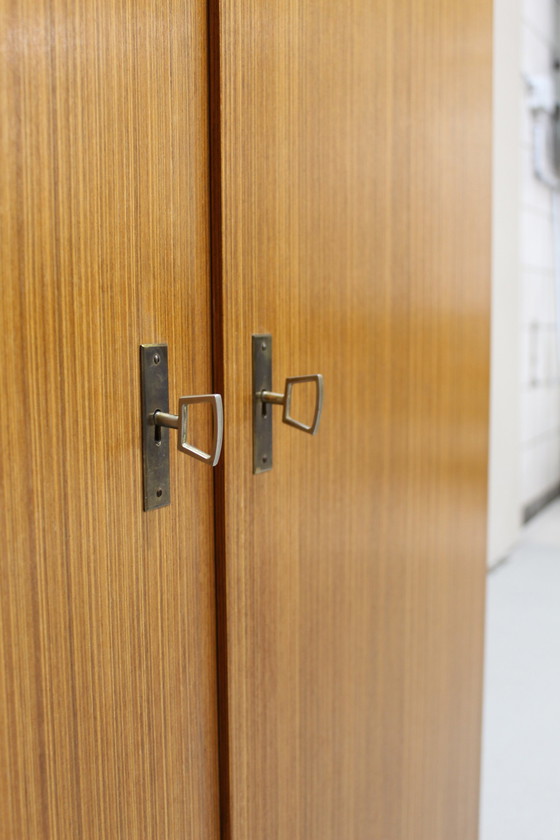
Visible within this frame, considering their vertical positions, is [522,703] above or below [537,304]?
below

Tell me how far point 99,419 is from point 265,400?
0.56ft

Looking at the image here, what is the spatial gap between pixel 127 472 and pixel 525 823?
51.1 inches

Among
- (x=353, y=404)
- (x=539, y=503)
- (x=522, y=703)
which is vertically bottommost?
(x=522, y=703)

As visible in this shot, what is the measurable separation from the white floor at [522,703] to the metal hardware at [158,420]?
121cm

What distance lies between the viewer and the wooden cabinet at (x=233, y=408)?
0.43 m

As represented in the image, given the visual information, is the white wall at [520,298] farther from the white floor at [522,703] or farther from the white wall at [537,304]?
the white floor at [522,703]

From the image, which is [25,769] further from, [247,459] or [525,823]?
[525,823]

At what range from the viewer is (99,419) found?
464 mm

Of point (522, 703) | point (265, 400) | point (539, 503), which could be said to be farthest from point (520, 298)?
point (265, 400)

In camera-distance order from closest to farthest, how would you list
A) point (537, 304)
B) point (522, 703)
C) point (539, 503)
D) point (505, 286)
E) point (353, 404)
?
point (353, 404) → point (522, 703) → point (505, 286) → point (537, 304) → point (539, 503)

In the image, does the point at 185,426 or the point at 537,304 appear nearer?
the point at 185,426

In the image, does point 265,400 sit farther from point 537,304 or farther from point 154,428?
point 537,304

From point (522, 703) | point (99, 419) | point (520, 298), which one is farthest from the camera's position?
point (520, 298)

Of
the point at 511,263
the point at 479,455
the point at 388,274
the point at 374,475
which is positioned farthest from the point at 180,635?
the point at 511,263
